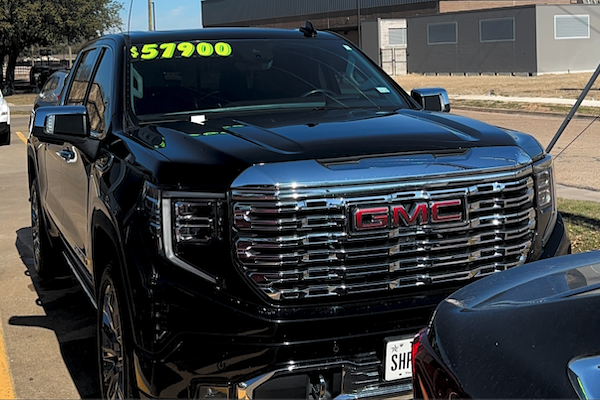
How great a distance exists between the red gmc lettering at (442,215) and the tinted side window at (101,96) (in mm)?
1965

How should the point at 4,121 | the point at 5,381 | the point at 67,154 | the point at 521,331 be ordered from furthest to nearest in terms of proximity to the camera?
the point at 4,121
the point at 67,154
the point at 5,381
the point at 521,331

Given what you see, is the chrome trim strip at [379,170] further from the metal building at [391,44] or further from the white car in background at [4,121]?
the metal building at [391,44]

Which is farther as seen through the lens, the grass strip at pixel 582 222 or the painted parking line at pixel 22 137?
the painted parking line at pixel 22 137

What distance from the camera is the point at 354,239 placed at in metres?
3.11

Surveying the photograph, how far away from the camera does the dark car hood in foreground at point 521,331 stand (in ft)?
5.63

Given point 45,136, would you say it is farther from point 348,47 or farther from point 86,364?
point 348,47

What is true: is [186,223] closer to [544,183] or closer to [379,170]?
[379,170]

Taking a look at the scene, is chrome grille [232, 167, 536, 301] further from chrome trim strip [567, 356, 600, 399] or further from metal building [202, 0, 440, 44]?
metal building [202, 0, 440, 44]

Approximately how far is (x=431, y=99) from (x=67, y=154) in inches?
91.8

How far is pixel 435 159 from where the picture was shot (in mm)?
3287

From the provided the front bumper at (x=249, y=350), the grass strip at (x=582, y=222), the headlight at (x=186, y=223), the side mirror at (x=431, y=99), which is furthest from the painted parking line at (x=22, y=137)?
the front bumper at (x=249, y=350)

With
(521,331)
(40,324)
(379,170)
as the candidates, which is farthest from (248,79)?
(521,331)

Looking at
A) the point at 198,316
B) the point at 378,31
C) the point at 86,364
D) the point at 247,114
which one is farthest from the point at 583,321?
the point at 378,31

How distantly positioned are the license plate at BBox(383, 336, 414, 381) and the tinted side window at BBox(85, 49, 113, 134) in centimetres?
205
